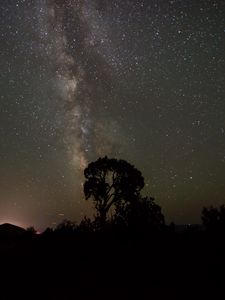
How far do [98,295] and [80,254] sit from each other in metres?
1.76

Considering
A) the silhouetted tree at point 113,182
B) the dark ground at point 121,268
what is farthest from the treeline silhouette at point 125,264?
the silhouetted tree at point 113,182

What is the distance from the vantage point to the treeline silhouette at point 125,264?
724 centimetres

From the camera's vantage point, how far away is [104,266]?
894 cm

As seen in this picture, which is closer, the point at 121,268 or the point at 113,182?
the point at 121,268

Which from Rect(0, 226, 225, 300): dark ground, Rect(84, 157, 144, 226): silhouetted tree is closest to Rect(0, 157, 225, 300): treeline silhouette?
Rect(0, 226, 225, 300): dark ground

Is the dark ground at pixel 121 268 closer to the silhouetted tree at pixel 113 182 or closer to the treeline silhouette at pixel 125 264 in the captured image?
the treeline silhouette at pixel 125 264

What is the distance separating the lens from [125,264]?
8.48 m

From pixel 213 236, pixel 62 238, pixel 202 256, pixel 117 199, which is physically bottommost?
pixel 202 256

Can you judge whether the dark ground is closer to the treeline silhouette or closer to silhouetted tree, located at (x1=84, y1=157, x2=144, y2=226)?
the treeline silhouette

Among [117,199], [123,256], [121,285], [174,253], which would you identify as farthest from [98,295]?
[117,199]

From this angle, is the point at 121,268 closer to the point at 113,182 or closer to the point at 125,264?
the point at 125,264

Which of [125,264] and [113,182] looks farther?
[113,182]

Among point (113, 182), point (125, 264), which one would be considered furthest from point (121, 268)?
point (113, 182)

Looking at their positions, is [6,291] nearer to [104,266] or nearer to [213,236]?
[104,266]
